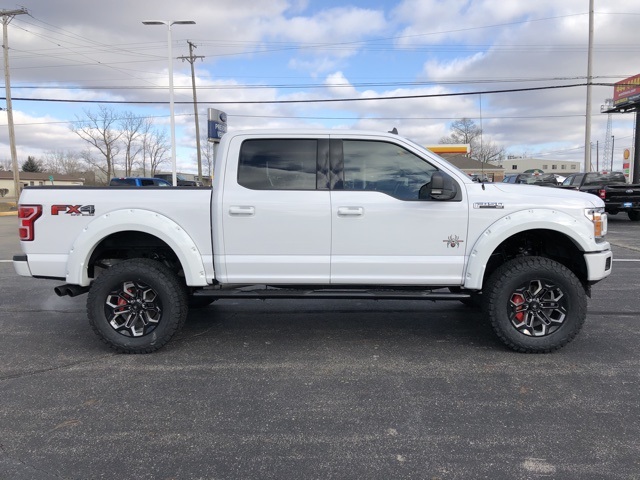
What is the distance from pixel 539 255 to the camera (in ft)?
15.8

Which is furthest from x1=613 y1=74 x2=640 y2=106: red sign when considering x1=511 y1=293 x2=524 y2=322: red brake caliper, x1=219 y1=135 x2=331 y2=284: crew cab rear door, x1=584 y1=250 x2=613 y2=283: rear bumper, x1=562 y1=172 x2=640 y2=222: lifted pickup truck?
x1=219 y1=135 x2=331 y2=284: crew cab rear door

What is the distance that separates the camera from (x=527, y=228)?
4203 millimetres

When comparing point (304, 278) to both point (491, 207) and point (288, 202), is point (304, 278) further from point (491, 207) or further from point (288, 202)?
point (491, 207)

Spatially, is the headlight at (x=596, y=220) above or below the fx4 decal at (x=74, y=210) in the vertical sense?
below

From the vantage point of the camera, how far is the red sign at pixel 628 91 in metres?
25.5

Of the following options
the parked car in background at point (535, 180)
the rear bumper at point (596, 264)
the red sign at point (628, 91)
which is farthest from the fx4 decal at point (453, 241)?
the red sign at point (628, 91)

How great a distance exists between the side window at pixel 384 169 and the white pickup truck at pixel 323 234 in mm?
11

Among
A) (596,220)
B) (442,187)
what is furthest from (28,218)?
(596,220)

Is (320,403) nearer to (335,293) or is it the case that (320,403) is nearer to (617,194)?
(335,293)

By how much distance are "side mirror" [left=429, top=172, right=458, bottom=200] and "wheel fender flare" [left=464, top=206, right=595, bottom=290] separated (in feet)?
1.61

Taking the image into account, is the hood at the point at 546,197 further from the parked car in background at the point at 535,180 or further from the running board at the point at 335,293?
the parked car in background at the point at 535,180

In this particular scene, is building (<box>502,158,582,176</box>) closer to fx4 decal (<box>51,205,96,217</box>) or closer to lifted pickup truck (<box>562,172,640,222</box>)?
lifted pickup truck (<box>562,172,640,222</box>)

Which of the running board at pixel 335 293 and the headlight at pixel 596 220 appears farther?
the running board at pixel 335 293

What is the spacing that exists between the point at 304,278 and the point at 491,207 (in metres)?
1.82
